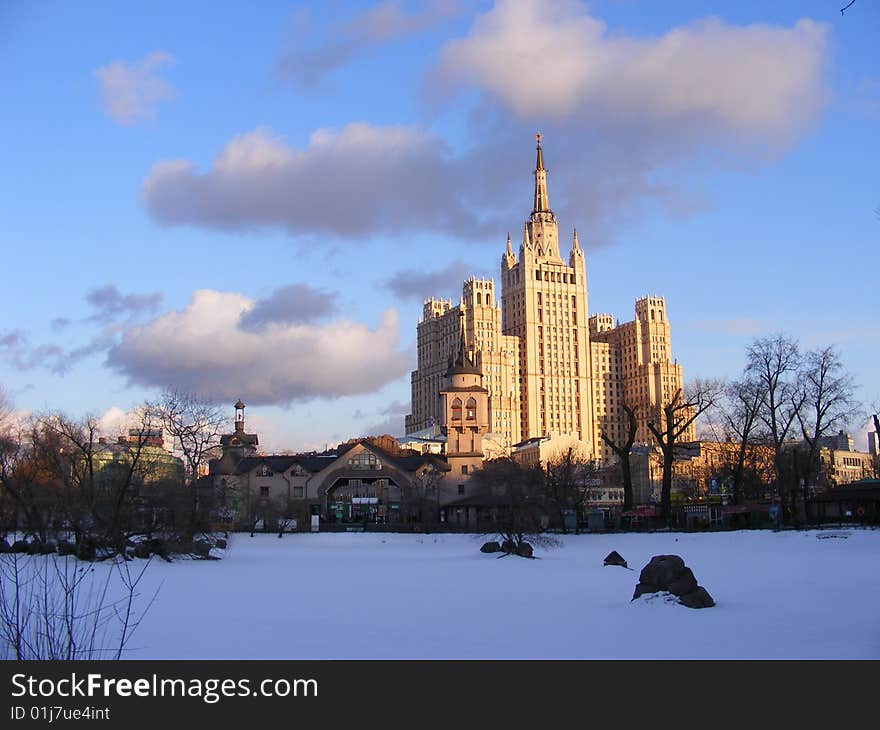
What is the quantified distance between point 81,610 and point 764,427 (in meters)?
66.3

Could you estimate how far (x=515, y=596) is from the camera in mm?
25250

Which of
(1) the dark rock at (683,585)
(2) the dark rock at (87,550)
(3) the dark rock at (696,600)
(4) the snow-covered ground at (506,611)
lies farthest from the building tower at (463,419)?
(3) the dark rock at (696,600)

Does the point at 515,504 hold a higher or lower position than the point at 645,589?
higher

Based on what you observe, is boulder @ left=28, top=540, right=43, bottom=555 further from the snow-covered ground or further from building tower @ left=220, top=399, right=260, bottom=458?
building tower @ left=220, top=399, right=260, bottom=458

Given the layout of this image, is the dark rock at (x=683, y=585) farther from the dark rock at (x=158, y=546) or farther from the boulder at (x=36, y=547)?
the boulder at (x=36, y=547)

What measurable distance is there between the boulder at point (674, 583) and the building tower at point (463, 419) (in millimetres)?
80546

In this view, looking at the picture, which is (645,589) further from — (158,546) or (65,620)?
(158,546)

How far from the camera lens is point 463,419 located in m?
112

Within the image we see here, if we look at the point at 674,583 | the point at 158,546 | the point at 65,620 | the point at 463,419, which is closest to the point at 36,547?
the point at 158,546

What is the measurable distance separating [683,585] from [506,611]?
13.6ft

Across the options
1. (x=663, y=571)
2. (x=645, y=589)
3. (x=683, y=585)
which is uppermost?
(x=663, y=571)
